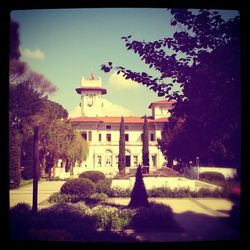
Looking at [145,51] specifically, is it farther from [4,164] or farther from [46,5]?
[4,164]

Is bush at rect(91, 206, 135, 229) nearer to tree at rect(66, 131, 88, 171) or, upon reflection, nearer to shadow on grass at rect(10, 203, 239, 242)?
shadow on grass at rect(10, 203, 239, 242)

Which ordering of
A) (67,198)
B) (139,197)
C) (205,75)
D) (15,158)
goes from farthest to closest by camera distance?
1. (15,158)
2. (67,198)
3. (139,197)
4. (205,75)

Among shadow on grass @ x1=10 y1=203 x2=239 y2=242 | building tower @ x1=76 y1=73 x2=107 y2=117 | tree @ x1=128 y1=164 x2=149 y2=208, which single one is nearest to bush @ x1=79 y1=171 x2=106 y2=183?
building tower @ x1=76 y1=73 x2=107 y2=117

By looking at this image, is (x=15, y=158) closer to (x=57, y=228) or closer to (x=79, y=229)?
(x=57, y=228)

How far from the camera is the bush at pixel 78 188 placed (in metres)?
9.19

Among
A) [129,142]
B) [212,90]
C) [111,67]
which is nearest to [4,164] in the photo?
[111,67]

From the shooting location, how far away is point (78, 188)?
953 centimetres

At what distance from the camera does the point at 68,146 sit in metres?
16.2

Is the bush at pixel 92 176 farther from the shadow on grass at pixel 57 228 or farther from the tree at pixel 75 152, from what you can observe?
the shadow on grass at pixel 57 228

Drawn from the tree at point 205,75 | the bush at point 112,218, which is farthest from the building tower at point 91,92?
the bush at point 112,218

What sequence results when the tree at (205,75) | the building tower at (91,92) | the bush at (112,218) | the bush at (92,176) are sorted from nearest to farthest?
1. the tree at (205,75)
2. the bush at (112,218)
3. the building tower at (91,92)
4. the bush at (92,176)

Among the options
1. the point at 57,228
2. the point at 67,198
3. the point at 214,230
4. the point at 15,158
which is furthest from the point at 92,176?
the point at 214,230

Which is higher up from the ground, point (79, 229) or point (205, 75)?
point (205, 75)

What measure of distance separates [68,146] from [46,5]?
12.9m
